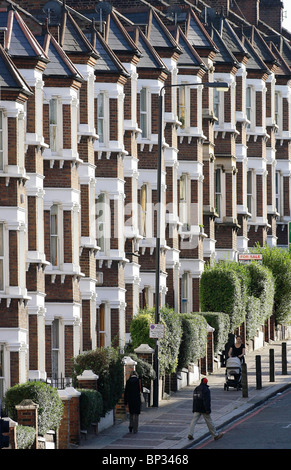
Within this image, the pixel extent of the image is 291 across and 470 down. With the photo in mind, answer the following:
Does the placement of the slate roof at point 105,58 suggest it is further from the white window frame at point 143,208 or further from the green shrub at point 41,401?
the green shrub at point 41,401

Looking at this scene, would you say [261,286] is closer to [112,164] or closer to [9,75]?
[112,164]

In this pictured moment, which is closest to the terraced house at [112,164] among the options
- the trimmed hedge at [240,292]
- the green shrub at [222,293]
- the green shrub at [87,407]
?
the green shrub at [222,293]

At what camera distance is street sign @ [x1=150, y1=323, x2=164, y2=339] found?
4828 centimetres

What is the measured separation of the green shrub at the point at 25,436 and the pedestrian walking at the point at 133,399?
6569 mm

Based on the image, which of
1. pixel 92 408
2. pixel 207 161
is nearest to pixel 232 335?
pixel 207 161

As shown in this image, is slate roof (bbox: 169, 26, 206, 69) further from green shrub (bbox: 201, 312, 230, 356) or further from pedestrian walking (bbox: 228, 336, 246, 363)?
pedestrian walking (bbox: 228, 336, 246, 363)

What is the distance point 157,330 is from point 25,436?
12189mm

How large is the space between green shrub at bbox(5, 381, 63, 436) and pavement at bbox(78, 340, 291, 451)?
1.86 metres

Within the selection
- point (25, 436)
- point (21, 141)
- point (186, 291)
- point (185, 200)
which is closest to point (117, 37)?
point (185, 200)

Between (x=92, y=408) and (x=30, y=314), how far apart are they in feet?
19.5

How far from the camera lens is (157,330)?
159 ft

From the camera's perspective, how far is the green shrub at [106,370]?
146ft
